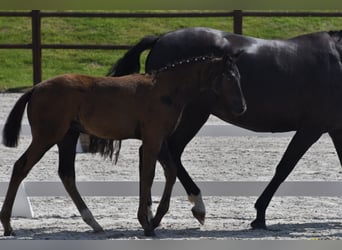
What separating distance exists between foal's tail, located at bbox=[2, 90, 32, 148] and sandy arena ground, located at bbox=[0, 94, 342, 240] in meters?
0.57

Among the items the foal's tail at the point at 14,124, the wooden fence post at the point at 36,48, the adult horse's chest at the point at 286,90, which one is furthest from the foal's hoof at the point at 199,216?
the wooden fence post at the point at 36,48

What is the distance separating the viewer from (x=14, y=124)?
4777 millimetres

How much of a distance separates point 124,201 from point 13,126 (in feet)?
6.15

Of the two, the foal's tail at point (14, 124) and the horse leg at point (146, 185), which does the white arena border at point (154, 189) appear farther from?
the foal's tail at point (14, 124)

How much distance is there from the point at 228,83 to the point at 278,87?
35.9 inches

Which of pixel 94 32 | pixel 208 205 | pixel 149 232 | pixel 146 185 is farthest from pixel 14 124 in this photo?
pixel 94 32

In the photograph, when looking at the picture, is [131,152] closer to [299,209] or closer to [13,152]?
[13,152]

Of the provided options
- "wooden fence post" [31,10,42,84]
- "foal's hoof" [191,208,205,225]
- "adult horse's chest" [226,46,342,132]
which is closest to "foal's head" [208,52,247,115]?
"adult horse's chest" [226,46,342,132]

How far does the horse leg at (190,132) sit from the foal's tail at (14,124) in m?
1.18

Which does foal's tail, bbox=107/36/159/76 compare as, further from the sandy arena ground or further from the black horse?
the sandy arena ground

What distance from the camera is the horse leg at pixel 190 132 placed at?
556 cm

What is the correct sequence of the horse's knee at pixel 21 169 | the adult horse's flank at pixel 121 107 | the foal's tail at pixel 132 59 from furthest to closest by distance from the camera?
1. the foal's tail at pixel 132 59
2. the horse's knee at pixel 21 169
3. the adult horse's flank at pixel 121 107

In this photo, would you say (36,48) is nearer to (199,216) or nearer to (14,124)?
(199,216)

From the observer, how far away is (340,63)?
5.70 metres
